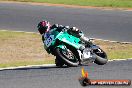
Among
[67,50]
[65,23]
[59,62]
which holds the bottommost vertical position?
[59,62]

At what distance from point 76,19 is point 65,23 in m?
1.17

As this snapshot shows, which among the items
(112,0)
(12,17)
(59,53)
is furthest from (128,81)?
(112,0)

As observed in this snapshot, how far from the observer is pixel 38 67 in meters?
15.1

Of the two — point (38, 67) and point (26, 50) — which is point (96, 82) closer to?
point (38, 67)

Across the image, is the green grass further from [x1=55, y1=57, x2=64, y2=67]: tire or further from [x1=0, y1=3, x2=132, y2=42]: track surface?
[x1=55, y1=57, x2=64, y2=67]: tire

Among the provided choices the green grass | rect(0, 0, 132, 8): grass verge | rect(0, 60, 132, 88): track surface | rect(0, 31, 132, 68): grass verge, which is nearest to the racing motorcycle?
rect(0, 60, 132, 88): track surface

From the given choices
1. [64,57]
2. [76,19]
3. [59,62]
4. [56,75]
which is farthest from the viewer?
[76,19]

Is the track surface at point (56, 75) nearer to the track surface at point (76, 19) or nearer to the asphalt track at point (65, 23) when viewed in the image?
the asphalt track at point (65, 23)

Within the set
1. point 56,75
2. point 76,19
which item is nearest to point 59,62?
point 56,75

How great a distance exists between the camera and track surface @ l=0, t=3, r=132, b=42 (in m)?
24.5

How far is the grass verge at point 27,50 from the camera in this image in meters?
17.6

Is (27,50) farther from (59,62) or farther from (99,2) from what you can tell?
(99,2)

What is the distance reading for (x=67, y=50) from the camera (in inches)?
577

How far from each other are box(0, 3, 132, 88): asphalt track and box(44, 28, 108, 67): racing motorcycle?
24 centimetres
